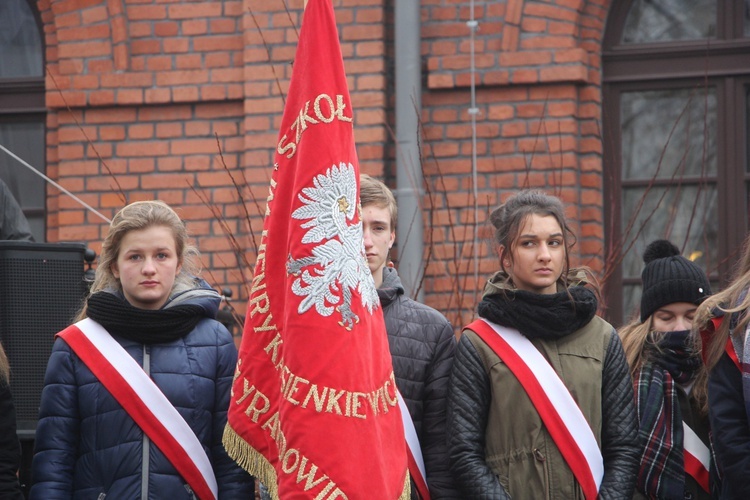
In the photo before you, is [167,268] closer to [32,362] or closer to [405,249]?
[32,362]

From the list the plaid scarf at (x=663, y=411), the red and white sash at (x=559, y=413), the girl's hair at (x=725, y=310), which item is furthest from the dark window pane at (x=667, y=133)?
the red and white sash at (x=559, y=413)

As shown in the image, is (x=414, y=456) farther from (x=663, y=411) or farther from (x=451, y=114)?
(x=451, y=114)

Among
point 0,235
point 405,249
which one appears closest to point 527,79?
point 405,249

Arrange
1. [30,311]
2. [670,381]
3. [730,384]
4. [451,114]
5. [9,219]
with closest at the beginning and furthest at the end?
[730,384], [670,381], [30,311], [9,219], [451,114]

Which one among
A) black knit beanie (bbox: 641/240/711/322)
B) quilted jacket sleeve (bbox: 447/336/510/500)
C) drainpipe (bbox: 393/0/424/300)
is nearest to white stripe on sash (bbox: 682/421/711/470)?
black knit beanie (bbox: 641/240/711/322)

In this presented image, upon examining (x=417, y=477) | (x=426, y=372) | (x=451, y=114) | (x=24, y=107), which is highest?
(x=24, y=107)

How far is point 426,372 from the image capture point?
3623 mm

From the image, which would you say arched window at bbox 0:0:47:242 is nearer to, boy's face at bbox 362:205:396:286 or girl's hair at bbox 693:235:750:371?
boy's face at bbox 362:205:396:286

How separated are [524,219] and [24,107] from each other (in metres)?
4.29

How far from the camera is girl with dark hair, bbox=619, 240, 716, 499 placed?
3682 millimetres

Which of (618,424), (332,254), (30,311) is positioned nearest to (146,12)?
(30,311)

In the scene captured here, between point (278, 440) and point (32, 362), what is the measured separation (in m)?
1.44

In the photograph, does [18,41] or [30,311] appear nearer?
[30,311]

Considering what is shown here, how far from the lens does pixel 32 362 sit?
171 inches
